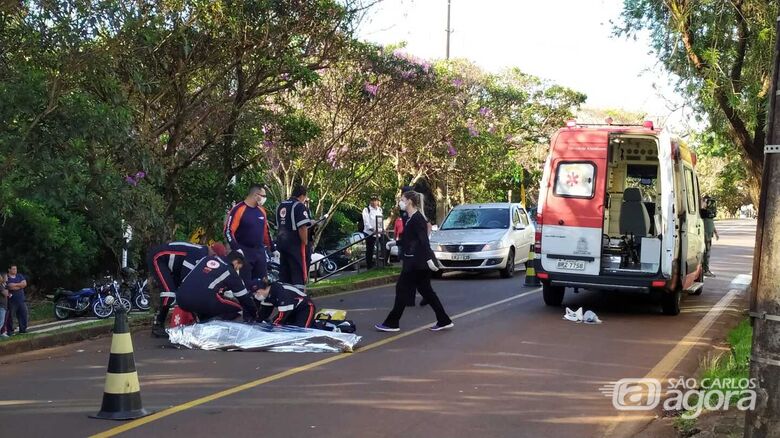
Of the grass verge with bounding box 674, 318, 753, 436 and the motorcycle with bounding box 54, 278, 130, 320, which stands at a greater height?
→ the grass verge with bounding box 674, 318, 753, 436

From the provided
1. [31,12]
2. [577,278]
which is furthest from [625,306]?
[31,12]

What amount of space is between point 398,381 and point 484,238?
1126cm

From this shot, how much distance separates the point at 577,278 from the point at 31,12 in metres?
8.10

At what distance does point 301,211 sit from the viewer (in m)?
12.0

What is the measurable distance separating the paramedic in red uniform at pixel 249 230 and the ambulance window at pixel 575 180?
450 cm

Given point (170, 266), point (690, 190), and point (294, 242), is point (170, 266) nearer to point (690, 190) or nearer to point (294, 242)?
point (294, 242)

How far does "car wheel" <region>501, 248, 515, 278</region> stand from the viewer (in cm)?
1906

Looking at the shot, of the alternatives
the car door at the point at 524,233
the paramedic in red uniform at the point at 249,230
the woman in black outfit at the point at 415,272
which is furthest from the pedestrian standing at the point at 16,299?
the car door at the point at 524,233

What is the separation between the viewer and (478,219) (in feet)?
66.0

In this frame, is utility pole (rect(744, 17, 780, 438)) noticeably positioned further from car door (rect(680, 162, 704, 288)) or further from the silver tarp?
car door (rect(680, 162, 704, 288))

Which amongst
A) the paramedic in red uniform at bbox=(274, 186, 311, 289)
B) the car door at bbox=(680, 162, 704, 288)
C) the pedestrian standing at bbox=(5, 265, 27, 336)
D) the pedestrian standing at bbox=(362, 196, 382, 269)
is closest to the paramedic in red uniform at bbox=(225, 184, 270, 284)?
the paramedic in red uniform at bbox=(274, 186, 311, 289)

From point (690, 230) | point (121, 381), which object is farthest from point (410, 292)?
point (121, 381)

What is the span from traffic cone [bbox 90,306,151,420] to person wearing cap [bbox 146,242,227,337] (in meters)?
4.25

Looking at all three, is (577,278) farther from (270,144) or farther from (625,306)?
(270,144)
